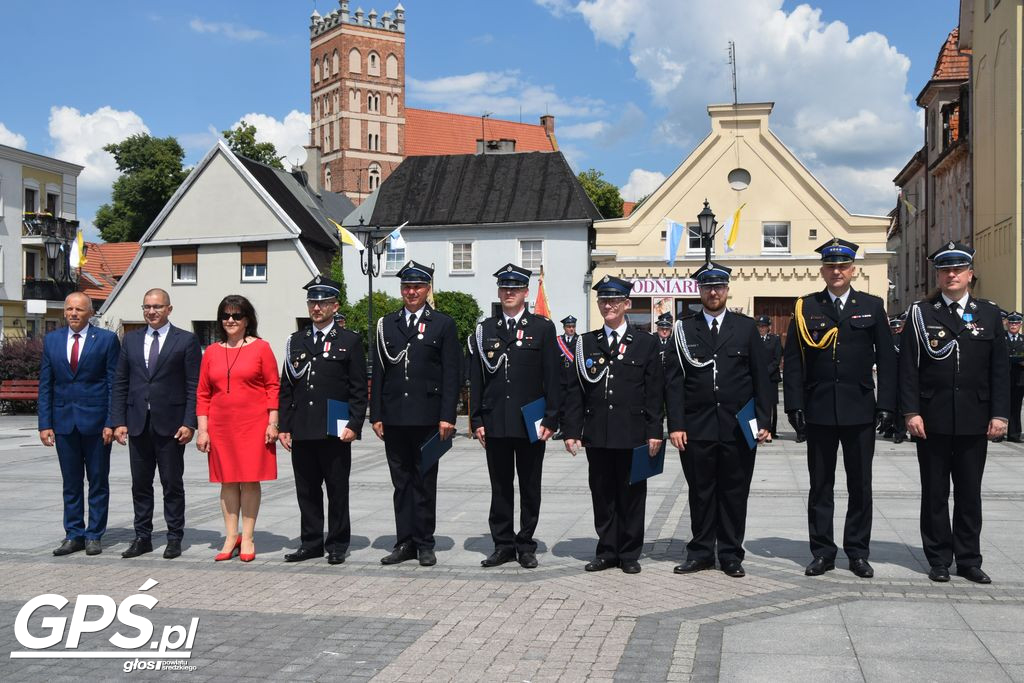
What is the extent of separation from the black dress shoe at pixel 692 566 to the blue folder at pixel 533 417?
137 cm

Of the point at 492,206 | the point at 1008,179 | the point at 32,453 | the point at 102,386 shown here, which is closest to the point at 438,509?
the point at 102,386

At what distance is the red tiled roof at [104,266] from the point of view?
50.2m

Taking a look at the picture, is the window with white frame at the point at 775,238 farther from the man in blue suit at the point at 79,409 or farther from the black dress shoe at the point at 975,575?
the man in blue suit at the point at 79,409

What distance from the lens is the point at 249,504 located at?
8.15 m

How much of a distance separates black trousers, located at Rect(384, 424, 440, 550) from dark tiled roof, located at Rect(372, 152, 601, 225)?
100 feet

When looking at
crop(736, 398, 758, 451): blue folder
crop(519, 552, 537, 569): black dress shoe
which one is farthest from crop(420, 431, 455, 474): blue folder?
crop(736, 398, 758, 451): blue folder

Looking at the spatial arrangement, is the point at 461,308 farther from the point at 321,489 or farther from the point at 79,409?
the point at 321,489

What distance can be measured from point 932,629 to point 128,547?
6093mm

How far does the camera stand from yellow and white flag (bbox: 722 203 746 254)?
111ft

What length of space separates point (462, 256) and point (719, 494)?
1278 inches

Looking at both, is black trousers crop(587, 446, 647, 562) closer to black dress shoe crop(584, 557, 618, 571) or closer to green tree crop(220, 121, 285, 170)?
black dress shoe crop(584, 557, 618, 571)

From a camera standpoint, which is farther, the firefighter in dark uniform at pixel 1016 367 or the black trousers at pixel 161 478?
the firefighter in dark uniform at pixel 1016 367

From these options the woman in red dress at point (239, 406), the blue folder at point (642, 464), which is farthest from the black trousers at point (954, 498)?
the woman in red dress at point (239, 406)

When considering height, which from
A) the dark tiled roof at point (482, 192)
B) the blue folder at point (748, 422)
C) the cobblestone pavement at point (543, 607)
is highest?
the dark tiled roof at point (482, 192)
